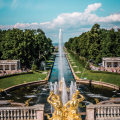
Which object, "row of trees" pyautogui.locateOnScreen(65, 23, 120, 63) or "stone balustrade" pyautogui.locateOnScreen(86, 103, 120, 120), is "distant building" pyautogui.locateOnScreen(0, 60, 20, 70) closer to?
"row of trees" pyautogui.locateOnScreen(65, 23, 120, 63)

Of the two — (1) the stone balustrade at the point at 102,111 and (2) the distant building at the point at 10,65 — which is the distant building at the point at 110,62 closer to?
(2) the distant building at the point at 10,65

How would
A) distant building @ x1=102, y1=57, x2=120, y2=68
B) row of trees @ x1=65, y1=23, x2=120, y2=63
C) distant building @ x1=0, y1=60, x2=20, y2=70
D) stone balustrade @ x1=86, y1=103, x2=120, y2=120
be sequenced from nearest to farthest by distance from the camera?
stone balustrade @ x1=86, y1=103, x2=120, y2=120, distant building @ x1=0, y1=60, x2=20, y2=70, distant building @ x1=102, y1=57, x2=120, y2=68, row of trees @ x1=65, y1=23, x2=120, y2=63

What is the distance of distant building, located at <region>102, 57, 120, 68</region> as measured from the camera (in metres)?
53.8

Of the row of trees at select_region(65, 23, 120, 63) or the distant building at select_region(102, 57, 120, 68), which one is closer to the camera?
the distant building at select_region(102, 57, 120, 68)

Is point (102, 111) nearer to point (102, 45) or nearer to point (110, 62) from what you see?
point (110, 62)

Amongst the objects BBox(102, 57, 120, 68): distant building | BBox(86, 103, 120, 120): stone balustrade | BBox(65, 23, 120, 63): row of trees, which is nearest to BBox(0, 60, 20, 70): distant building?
BBox(65, 23, 120, 63): row of trees

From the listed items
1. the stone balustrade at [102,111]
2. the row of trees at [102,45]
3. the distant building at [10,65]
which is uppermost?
the row of trees at [102,45]

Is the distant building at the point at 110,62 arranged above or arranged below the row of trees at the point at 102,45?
below

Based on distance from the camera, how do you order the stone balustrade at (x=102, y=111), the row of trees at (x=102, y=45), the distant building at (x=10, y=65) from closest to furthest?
the stone balustrade at (x=102, y=111) → the distant building at (x=10, y=65) → the row of trees at (x=102, y=45)

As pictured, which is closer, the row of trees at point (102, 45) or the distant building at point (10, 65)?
the distant building at point (10, 65)

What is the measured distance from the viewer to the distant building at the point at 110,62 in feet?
177

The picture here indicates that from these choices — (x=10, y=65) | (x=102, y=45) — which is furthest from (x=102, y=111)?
(x=102, y=45)

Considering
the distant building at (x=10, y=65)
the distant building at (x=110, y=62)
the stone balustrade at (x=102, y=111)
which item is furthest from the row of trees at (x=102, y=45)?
the stone balustrade at (x=102, y=111)

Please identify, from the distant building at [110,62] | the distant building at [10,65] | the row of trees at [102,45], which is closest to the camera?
the distant building at [10,65]
